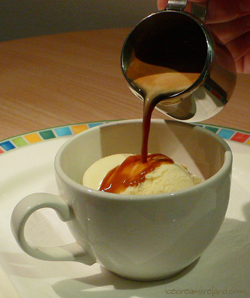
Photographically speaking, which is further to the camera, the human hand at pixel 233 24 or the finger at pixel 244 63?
the finger at pixel 244 63

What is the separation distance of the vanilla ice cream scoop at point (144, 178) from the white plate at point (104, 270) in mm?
98

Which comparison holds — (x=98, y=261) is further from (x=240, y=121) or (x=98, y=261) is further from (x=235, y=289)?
(x=240, y=121)

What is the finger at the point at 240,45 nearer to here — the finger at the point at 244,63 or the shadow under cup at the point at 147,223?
the finger at the point at 244,63

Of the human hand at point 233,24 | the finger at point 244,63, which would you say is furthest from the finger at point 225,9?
the finger at point 244,63

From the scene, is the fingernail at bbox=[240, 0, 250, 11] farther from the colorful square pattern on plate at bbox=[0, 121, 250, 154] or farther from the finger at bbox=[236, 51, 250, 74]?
the colorful square pattern on plate at bbox=[0, 121, 250, 154]

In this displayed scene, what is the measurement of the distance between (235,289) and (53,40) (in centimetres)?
138

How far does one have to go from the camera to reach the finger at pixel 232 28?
0.86 metres

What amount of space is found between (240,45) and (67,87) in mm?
535

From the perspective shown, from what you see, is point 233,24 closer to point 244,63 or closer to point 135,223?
point 244,63

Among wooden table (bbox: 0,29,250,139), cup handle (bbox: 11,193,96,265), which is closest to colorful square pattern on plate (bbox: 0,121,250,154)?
wooden table (bbox: 0,29,250,139)

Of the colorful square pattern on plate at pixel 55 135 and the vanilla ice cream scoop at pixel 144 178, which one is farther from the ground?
the vanilla ice cream scoop at pixel 144 178

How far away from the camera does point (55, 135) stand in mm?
796

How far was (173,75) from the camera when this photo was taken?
0.60m

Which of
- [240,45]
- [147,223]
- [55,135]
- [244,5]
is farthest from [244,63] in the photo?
[147,223]
